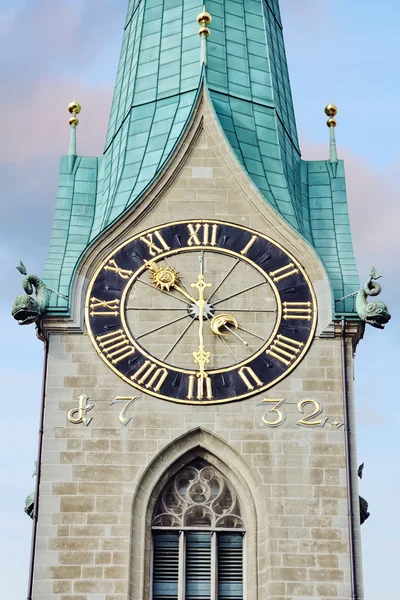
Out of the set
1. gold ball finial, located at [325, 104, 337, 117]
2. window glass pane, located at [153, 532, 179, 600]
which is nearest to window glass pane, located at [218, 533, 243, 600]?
window glass pane, located at [153, 532, 179, 600]

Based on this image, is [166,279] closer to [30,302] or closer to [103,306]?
[103,306]

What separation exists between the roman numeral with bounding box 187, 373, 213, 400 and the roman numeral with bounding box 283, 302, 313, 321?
1417 millimetres

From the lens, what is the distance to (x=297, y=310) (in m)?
25.7

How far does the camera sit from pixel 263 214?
1049 inches

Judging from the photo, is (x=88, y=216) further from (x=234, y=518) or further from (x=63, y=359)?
(x=234, y=518)

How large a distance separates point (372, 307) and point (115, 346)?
3397mm

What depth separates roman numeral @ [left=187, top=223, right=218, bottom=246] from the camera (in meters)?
26.3

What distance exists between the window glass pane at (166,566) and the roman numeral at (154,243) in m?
4.01

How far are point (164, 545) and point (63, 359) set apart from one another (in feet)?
9.32

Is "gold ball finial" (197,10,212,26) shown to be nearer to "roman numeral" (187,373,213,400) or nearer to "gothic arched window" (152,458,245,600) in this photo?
"roman numeral" (187,373,213,400)

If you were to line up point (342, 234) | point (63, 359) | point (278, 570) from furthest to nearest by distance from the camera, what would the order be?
1. point (342, 234)
2. point (63, 359)
3. point (278, 570)

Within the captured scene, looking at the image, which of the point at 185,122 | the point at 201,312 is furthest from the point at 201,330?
the point at 185,122

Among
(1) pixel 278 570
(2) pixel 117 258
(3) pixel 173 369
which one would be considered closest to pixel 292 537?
(1) pixel 278 570

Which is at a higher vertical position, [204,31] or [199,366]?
[204,31]
